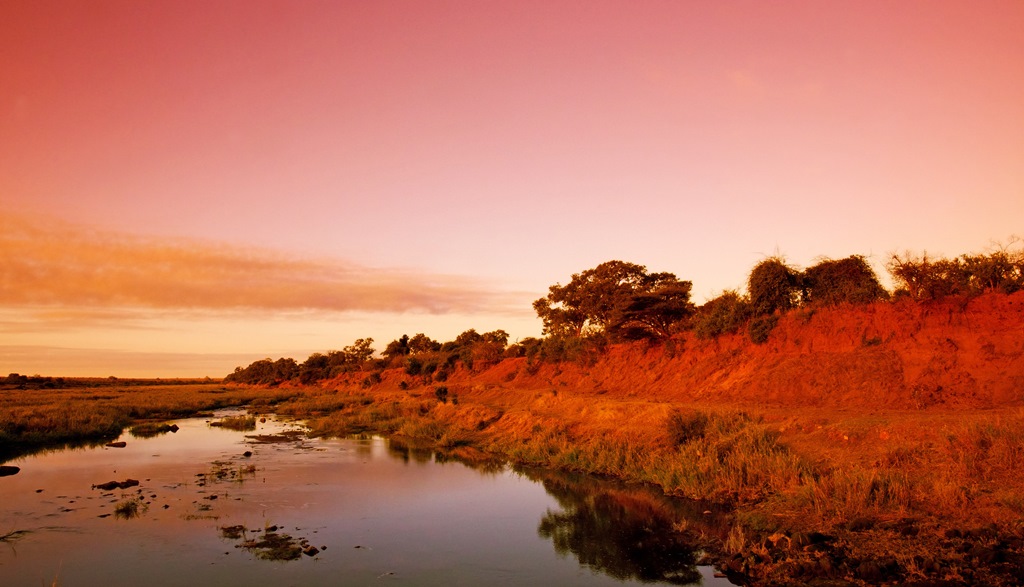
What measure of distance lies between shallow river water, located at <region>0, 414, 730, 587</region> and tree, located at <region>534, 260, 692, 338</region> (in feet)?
72.5

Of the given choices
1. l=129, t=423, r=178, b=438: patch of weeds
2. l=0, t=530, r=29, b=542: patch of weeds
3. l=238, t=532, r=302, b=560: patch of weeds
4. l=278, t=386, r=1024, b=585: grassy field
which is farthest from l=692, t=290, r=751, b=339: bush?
l=129, t=423, r=178, b=438: patch of weeds

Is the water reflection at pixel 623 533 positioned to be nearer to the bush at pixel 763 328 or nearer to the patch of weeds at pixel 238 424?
the bush at pixel 763 328

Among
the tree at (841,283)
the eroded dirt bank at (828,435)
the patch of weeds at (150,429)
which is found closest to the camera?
the eroded dirt bank at (828,435)

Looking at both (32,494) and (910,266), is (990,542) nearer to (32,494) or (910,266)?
(910,266)

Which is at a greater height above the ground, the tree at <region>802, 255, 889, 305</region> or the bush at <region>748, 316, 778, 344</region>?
the tree at <region>802, 255, 889, 305</region>

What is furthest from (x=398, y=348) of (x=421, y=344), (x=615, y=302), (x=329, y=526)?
(x=329, y=526)

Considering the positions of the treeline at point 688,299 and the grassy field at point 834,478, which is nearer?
the grassy field at point 834,478

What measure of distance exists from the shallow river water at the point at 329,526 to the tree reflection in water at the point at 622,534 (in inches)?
1.8

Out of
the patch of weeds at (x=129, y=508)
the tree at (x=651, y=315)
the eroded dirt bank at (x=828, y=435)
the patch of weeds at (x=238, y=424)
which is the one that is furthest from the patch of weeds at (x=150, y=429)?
the tree at (x=651, y=315)

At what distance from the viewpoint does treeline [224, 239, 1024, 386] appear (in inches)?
914

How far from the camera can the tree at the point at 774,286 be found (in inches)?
1185

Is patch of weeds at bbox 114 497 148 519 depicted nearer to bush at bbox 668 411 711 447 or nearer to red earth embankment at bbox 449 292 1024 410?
bush at bbox 668 411 711 447

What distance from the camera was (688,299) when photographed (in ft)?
146

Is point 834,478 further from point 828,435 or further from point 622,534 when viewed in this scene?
point 622,534
